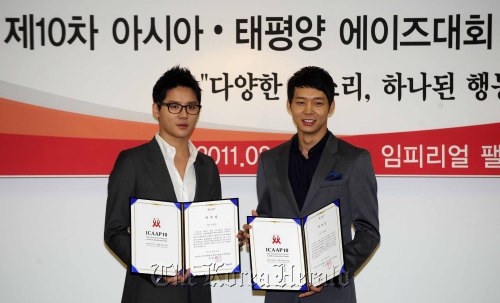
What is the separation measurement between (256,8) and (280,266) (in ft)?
6.37

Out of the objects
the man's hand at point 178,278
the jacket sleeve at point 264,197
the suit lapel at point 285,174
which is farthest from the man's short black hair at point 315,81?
the man's hand at point 178,278

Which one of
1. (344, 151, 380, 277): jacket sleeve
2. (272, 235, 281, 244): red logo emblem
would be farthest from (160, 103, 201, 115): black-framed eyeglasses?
(344, 151, 380, 277): jacket sleeve

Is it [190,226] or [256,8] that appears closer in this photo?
[190,226]

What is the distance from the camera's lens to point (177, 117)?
2.79m

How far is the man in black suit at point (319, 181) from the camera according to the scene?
2627 millimetres

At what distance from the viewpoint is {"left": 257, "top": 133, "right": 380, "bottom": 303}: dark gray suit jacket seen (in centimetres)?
262

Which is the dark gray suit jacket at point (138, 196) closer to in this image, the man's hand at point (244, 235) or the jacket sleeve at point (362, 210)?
the man's hand at point (244, 235)

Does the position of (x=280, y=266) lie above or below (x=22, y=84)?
below

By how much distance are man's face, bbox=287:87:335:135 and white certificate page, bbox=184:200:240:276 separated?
1.81 feet

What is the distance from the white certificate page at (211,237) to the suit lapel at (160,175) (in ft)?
0.56

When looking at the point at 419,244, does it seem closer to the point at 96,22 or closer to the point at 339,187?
the point at 339,187

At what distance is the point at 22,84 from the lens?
→ 150 inches

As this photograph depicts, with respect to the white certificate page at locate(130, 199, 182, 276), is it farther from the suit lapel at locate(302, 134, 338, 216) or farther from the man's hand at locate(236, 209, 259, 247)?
the suit lapel at locate(302, 134, 338, 216)

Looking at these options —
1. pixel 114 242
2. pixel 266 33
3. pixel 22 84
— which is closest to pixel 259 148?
pixel 266 33
